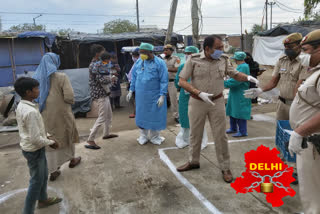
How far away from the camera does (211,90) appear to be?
11.0 feet

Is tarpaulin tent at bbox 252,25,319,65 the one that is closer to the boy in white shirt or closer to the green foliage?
the green foliage

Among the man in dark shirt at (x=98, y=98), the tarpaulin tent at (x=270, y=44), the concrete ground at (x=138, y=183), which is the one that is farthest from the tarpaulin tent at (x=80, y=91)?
the tarpaulin tent at (x=270, y=44)

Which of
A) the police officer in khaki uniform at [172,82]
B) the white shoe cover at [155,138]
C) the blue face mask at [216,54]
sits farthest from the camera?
the police officer in khaki uniform at [172,82]

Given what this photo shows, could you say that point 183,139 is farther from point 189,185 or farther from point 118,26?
point 118,26

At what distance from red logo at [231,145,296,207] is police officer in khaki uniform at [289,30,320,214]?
0.72ft

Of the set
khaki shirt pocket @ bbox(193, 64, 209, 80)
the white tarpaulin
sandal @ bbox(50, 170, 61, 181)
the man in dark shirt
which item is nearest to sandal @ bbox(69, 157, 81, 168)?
sandal @ bbox(50, 170, 61, 181)

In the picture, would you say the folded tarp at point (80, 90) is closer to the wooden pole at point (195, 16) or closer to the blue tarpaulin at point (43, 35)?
the wooden pole at point (195, 16)

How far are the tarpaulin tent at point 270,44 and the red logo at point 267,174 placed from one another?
38.9 feet

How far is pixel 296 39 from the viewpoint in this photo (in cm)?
337

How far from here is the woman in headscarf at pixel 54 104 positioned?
11.3 feet

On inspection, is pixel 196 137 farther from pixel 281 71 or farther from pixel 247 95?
pixel 281 71

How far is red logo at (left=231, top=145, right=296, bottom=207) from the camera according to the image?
7.42 feet

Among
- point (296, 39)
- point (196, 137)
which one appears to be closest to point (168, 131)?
point (196, 137)

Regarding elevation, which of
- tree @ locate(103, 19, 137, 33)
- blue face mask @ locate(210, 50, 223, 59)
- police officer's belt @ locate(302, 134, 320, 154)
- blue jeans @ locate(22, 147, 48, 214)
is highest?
tree @ locate(103, 19, 137, 33)
